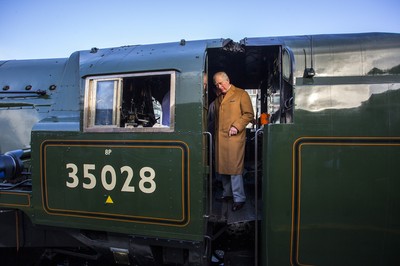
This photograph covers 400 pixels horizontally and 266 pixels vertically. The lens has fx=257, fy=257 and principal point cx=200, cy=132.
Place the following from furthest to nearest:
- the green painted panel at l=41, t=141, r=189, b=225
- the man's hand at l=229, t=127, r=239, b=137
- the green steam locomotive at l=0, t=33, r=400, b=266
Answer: the man's hand at l=229, t=127, r=239, b=137, the green painted panel at l=41, t=141, r=189, b=225, the green steam locomotive at l=0, t=33, r=400, b=266

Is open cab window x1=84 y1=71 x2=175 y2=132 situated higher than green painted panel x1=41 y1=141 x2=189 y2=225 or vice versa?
open cab window x1=84 y1=71 x2=175 y2=132

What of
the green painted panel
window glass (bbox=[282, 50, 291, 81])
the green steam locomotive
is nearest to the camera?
the green steam locomotive

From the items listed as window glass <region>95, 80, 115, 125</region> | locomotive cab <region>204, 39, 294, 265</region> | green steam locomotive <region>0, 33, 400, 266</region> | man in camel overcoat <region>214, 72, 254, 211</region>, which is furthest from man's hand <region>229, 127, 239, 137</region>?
window glass <region>95, 80, 115, 125</region>

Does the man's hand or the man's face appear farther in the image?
the man's face

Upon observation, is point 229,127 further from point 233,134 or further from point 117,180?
point 117,180

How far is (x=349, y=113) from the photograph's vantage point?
2.09 metres

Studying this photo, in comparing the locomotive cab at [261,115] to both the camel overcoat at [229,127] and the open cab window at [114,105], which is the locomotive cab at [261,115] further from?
the open cab window at [114,105]

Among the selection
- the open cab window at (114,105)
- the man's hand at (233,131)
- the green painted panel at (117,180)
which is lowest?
→ the green painted panel at (117,180)

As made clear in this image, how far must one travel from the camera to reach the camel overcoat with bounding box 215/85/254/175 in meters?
2.76

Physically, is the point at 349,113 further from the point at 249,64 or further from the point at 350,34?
the point at 249,64

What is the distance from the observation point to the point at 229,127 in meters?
2.80

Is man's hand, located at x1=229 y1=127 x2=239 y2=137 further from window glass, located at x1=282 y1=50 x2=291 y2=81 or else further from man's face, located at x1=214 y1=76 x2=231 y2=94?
window glass, located at x1=282 y1=50 x2=291 y2=81

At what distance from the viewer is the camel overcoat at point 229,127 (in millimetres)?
2756

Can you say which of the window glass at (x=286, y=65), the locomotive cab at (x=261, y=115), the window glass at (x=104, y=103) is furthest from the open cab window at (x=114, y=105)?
the window glass at (x=286, y=65)
